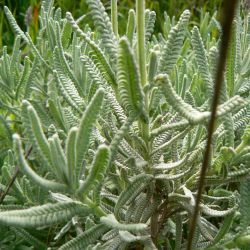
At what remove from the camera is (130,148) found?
2.93 feet

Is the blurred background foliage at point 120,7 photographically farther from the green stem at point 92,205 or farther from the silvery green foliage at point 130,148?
the green stem at point 92,205

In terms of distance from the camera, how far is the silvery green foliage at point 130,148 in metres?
0.74

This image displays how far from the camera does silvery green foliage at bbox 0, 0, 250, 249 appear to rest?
29.1 inches

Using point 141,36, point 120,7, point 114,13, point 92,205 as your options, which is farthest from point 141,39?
point 120,7

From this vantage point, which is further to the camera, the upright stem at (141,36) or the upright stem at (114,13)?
the upright stem at (114,13)

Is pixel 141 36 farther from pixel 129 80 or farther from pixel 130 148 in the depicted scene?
pixel 130 148

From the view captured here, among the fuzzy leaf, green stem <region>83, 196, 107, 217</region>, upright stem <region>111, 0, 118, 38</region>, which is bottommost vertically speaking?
green stem <region>83, 196, 107, 217</region>

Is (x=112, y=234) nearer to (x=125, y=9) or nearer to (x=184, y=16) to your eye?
(x=184, y=16)

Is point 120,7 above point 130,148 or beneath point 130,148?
above

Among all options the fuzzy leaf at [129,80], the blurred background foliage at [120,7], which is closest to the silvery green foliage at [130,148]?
the fuzzy leaf at [129,80]

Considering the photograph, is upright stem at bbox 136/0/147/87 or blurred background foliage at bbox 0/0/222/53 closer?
upright stem at bbox 136/0/147/87

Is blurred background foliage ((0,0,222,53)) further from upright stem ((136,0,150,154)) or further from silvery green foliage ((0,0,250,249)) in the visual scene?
upright stem ((136,0,150,154))

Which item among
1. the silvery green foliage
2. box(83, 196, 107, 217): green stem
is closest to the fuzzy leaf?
the silvery green foliage

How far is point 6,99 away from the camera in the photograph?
1389mm
